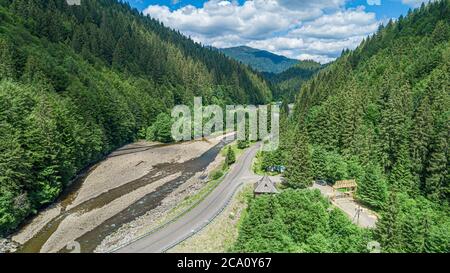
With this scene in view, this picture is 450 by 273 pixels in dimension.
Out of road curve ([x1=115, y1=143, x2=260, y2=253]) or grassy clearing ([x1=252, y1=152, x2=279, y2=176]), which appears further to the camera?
grassy clearing ([x1=252, y1=152, x2=279, y2=176])

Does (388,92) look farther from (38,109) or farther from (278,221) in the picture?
(38,109)

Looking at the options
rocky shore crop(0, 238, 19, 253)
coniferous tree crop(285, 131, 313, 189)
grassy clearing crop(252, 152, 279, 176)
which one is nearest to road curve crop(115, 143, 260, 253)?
grassy clearing crop(252, 152, 279, 176)

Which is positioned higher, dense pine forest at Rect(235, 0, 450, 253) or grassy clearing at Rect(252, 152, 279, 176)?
dense pine forest at Rect(235, 0, 450, 253)

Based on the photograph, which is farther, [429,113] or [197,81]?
[197,81]

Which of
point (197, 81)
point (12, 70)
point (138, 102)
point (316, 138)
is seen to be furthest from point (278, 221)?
point (197, 81)

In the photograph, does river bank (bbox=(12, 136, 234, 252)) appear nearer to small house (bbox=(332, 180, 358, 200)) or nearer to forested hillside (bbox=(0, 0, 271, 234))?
forested hillside (bbox=(0, 0, 271, 234))
